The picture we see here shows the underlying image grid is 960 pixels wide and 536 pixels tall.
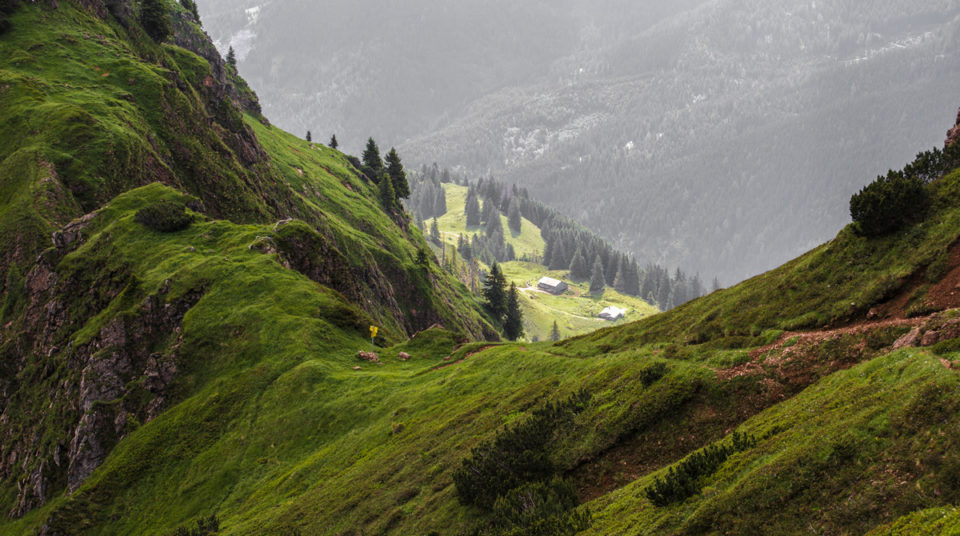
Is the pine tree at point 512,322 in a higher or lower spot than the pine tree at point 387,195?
lower

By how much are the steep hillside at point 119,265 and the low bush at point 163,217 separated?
12 cm

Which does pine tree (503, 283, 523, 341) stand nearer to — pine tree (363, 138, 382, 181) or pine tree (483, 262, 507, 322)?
pine tree (483, 262, 507, 322)

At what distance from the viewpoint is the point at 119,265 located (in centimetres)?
4384

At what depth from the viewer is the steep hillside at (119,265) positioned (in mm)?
36812

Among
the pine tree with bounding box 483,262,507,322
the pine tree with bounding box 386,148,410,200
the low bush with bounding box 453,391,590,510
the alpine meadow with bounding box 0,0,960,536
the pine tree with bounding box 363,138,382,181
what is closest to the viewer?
the alpine meadow with bounding box 0,0,960,536

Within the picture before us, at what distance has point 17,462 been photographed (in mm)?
37250

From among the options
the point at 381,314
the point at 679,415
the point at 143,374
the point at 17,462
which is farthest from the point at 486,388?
the point at 381,314

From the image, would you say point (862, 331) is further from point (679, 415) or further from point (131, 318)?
point (131, 318)

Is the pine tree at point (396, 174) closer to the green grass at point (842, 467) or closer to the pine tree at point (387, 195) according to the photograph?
the pine tree at point (387, 195)

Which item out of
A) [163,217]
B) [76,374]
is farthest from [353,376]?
[163,217]

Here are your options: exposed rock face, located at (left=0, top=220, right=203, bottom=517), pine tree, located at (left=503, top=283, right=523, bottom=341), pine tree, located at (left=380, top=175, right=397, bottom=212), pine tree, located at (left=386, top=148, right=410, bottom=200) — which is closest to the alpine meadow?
exposed rock face, located at (left=0, top=220, right=203, bottom=517)

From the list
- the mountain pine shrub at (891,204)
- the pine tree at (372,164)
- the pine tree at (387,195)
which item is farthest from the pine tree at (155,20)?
the mountain pine shrub at (891,204)

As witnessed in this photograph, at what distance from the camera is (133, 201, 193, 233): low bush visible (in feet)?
153

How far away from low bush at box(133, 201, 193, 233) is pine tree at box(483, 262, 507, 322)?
9015cm
